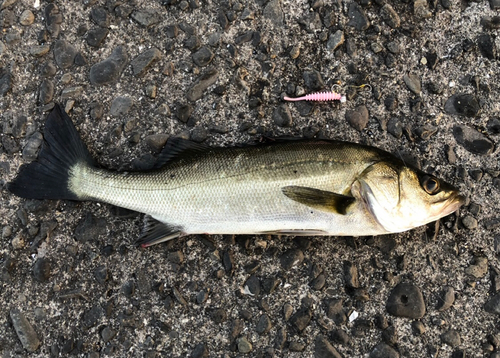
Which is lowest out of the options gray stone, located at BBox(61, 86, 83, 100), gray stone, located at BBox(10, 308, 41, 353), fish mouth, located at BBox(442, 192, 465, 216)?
gray stone, located at BBox(10, 308, 41, 353)

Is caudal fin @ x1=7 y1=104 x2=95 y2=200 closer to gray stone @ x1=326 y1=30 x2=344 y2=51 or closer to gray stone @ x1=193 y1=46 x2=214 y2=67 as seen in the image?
gray stone @ x1=193 y1=46 x2=214 y2=67

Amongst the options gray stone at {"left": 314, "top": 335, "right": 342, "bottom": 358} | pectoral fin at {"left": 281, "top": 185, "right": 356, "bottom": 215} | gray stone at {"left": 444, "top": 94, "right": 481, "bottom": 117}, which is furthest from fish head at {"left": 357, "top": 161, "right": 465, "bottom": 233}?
gray stone at {"left": 314, "top": 335, "right": 342, "bottom": 358}

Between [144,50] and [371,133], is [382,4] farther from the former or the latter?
[144,50]

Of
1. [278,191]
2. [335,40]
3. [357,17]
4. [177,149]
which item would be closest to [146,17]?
[177,149]

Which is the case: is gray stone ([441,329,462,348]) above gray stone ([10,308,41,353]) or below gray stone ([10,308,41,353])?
below

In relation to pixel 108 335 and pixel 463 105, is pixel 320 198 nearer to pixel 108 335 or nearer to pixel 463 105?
pixel 463 105

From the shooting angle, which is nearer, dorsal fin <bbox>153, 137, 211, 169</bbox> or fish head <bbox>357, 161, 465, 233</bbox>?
fish head <bbox>357, 161, 465, 233</bbox>

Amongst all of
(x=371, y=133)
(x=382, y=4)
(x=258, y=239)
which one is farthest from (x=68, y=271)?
(x=382, y=4)

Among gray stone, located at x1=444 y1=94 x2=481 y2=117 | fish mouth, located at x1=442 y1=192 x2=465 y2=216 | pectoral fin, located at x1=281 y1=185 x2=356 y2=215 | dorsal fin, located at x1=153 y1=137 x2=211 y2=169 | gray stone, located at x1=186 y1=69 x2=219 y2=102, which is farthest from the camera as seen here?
gray stone, located at x1=186 y1=69 x2=219 y2=102
